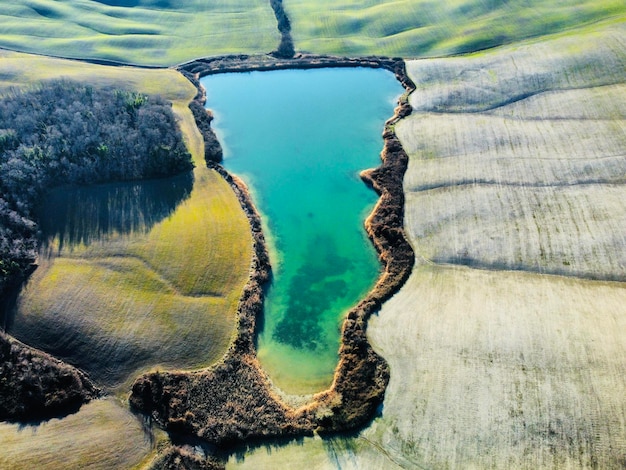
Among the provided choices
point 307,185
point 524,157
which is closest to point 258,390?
point 307,185

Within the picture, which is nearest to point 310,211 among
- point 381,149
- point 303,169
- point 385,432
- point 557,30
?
point 303,169

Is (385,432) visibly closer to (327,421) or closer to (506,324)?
(327,421)

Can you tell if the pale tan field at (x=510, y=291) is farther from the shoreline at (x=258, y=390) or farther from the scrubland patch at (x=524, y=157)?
the shoreline at (x=258, y=390)

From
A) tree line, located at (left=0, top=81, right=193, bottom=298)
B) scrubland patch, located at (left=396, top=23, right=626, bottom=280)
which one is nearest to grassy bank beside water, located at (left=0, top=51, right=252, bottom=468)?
tree line, located at (left=0, top=81, right=193, bottom=298)

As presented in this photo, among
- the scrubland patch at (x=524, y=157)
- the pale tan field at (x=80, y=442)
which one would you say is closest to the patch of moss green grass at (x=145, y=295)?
the pale tan field at (x=80, y=442)

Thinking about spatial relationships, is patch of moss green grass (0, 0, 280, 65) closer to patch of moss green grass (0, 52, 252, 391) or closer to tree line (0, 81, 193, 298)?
tree line (0, 81, 193, 298)

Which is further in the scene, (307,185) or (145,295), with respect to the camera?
(307,185)

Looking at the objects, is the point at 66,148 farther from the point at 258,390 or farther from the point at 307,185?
the point at 258,390
